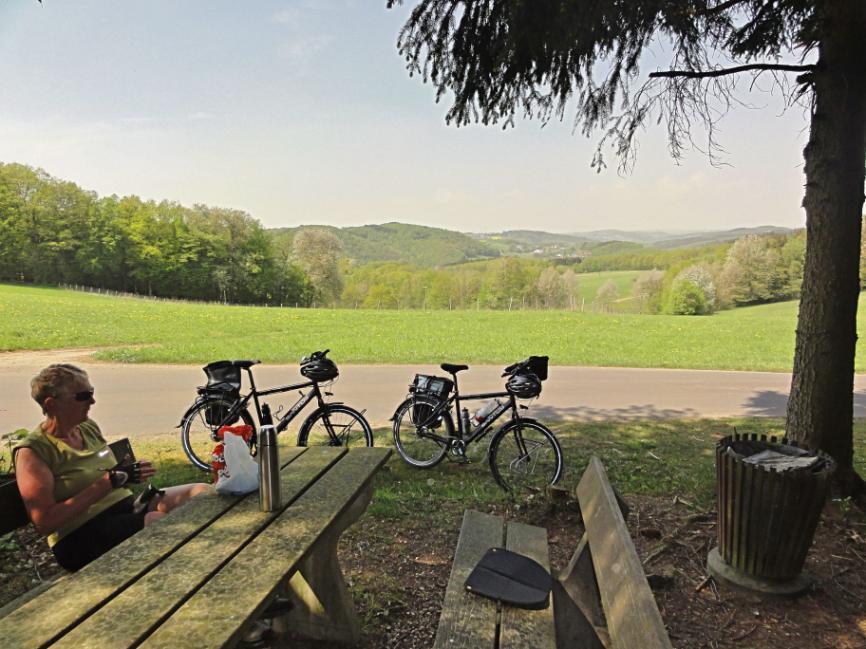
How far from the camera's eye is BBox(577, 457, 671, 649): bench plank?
1511mm

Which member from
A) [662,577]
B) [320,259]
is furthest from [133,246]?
[662,577]

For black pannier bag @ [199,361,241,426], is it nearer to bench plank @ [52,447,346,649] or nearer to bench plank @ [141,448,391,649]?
bench plank @ [141,448,391,649]

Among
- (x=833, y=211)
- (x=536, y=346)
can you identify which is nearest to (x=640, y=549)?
(x=833, y=211)

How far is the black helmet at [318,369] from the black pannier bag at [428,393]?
0.86 meters

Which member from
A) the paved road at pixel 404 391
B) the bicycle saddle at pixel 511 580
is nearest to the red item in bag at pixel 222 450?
the bicycle saddle at pixel 511 580

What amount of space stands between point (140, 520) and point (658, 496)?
4099 mm

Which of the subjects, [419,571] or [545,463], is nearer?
[419,571]

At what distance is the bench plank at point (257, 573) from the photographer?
1.59 metres

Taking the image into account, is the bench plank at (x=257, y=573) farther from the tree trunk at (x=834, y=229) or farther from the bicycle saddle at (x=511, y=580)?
the tree trunk at (x=834, y=229)

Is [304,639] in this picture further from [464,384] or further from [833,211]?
[464,384]

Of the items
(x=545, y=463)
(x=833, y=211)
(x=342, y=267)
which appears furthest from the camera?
(x=342, y=267)

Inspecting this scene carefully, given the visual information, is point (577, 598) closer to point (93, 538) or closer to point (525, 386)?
point (93, 538)

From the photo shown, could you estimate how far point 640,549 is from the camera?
402 cm

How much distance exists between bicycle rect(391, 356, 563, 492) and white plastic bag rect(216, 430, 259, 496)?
2879 mm
